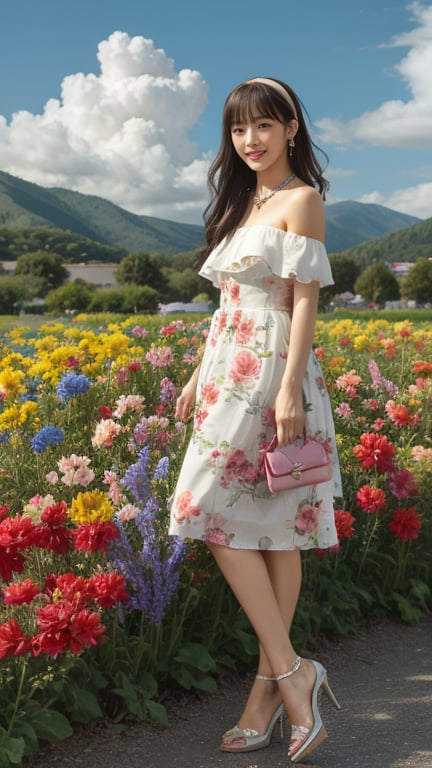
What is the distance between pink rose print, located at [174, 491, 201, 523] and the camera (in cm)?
257

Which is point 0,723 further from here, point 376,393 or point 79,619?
point 376,393

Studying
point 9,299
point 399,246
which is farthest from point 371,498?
point 399,246

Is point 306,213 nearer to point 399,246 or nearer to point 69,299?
point 69,299

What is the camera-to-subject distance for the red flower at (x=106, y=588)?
247 cm

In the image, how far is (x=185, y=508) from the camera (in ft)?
8.48

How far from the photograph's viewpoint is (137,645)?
9.66 feet

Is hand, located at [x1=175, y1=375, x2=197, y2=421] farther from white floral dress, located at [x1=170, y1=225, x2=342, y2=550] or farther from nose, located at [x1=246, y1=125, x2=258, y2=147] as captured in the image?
nose, located at [x1=246, y1=125, x2=258, y2=147]

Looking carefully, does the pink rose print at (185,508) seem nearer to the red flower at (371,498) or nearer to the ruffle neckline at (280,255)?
the ruffle neckline at (280,255)

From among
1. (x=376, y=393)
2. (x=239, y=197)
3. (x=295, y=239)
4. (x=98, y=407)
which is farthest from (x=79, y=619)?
(x=376, y=393)

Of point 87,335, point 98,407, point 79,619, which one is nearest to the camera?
point 79,619

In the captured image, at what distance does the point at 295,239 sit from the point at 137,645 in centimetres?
153

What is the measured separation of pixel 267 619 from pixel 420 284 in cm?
8874

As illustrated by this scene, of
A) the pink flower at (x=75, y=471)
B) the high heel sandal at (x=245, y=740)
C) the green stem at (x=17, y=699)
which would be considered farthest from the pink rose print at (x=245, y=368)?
the green stem at (x=17, y=699)

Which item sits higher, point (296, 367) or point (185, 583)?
point (296, 367)
